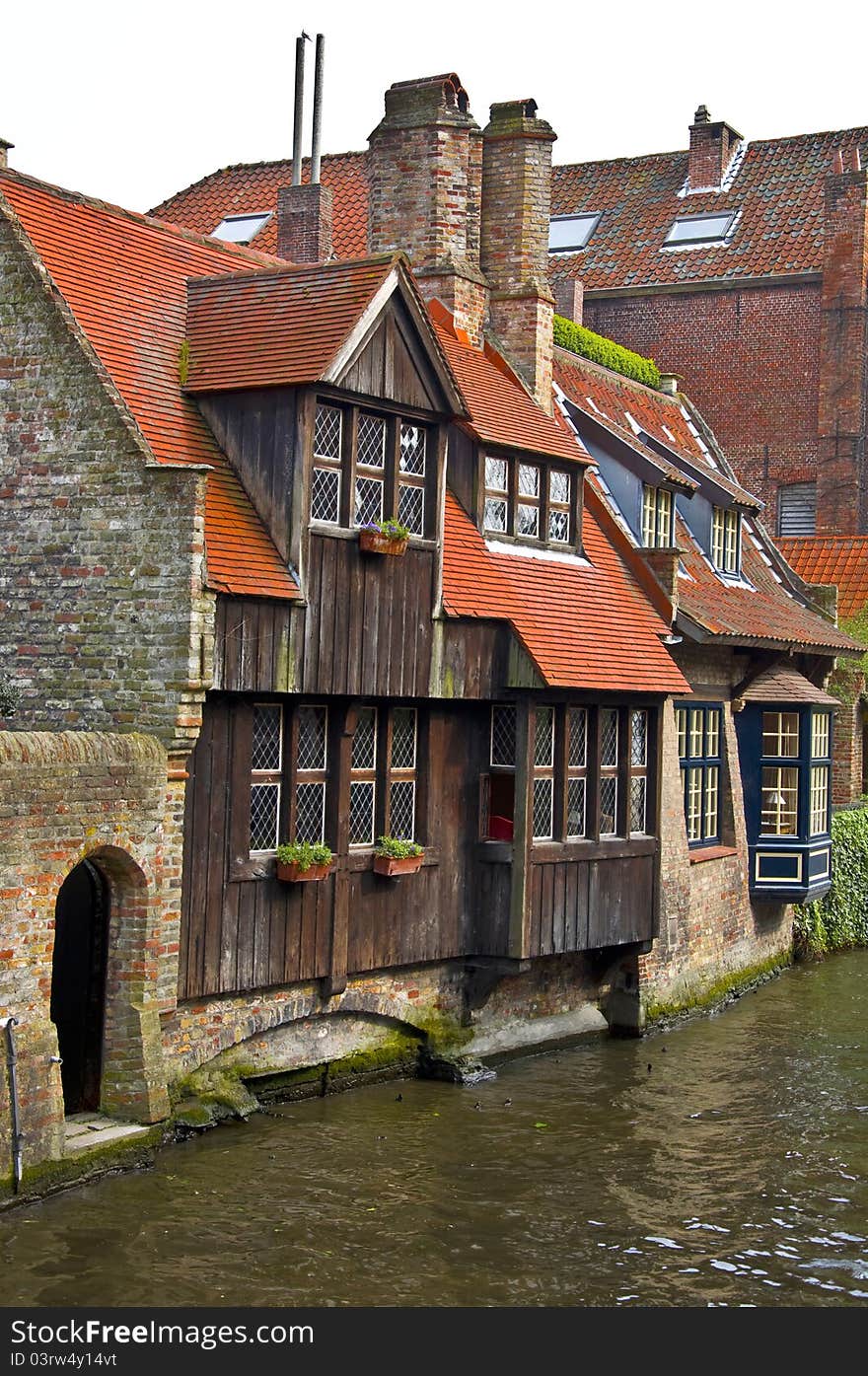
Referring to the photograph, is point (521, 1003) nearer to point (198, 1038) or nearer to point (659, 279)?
point (198, 1038)

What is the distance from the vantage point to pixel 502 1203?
13.3 meters

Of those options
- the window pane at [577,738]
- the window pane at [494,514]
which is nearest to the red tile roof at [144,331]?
the window pane at [494,514]

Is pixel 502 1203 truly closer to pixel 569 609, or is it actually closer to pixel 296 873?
pixel 296 873

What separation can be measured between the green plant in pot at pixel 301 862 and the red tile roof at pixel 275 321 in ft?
12.9

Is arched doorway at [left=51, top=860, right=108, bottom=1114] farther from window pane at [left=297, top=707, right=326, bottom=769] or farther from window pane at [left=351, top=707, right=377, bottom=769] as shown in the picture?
window pane at [left=351, top=707, right=377, bottom=769]

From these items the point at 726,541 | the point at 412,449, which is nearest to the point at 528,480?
the point at 412,449

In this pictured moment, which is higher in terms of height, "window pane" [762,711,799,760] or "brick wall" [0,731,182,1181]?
"window pane" [762,711,799,760]

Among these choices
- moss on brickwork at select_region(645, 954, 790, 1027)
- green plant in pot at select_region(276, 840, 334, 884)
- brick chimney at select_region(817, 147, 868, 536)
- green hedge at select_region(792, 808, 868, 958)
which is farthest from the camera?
brick chimney at select_region(817, 147, 868, 536)

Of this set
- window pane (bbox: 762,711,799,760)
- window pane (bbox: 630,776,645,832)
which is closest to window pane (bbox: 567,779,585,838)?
window pane (bbox: 630,776,645,832)

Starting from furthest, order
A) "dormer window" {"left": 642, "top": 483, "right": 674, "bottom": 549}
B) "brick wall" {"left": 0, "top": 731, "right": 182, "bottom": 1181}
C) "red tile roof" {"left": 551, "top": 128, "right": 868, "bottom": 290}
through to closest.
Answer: "red tile roof" {"left": 551, "top": 128, "right": 868, "bottom": 290} → "dormer window" {"left": 642, "top": 483, "right": 674, "bottom": 549} → "brick wall" {"left": 0, "top": 731, "right": 182, "bottom": 1181}

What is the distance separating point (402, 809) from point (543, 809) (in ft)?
5.79

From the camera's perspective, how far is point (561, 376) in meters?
24.0

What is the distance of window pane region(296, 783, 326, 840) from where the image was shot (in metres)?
15.3

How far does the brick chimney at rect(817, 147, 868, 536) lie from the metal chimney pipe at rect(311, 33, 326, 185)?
35.9 feet
